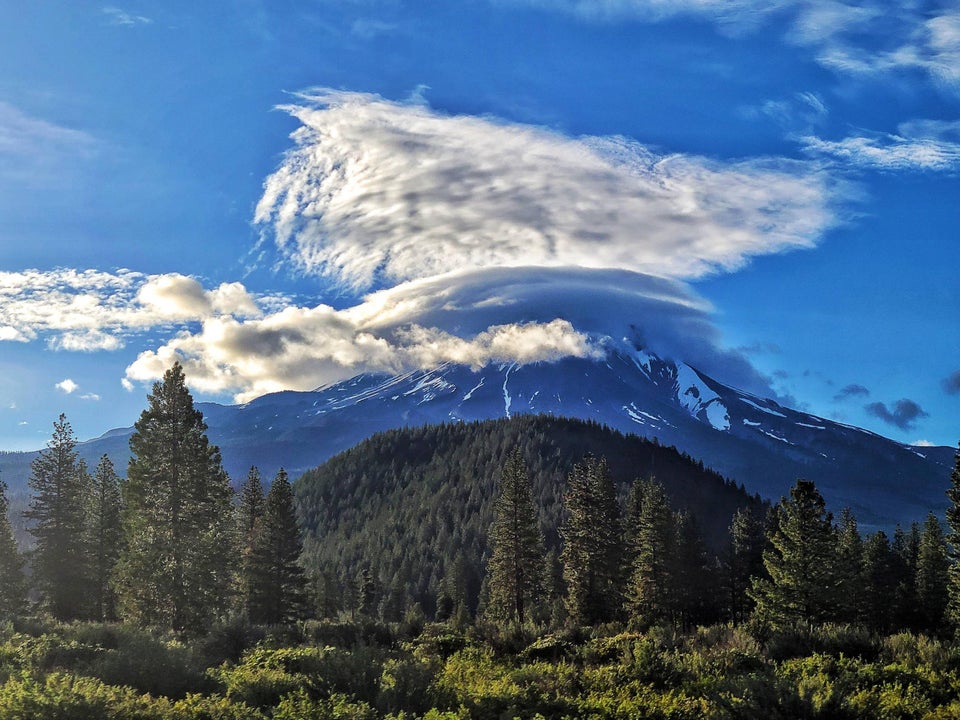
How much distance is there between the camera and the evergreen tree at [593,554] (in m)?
56.8

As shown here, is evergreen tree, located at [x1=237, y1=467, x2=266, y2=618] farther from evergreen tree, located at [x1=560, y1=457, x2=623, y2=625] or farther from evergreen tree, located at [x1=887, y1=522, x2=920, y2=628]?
evergreen tree, located at [x1=887, y1=522, x2=920, y2=628]

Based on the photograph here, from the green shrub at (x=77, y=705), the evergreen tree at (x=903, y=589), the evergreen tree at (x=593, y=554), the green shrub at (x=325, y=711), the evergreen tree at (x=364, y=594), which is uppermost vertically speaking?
the green shrub at (x=77, y=705)

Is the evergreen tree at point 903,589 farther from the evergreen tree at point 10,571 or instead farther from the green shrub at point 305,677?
the evergreen tree at point 10,571

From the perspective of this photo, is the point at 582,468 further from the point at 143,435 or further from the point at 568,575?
the point at 143,435

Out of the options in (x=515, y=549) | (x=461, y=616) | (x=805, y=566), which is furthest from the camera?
(x=461, y=616)

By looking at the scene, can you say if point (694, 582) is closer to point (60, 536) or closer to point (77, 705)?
point (60, 536)

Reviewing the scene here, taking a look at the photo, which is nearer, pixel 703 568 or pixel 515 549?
pixel 515 549

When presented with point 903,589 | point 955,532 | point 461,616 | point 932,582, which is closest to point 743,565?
point 903,589

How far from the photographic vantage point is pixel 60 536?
151 ft

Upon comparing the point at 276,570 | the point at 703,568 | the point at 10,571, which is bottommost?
the point at 703,568

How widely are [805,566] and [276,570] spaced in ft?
117

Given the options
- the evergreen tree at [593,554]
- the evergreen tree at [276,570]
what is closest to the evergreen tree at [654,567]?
the evergreen tree at [593,554]

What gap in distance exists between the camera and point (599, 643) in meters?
18.9

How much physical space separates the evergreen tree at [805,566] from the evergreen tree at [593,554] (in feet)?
42.3
